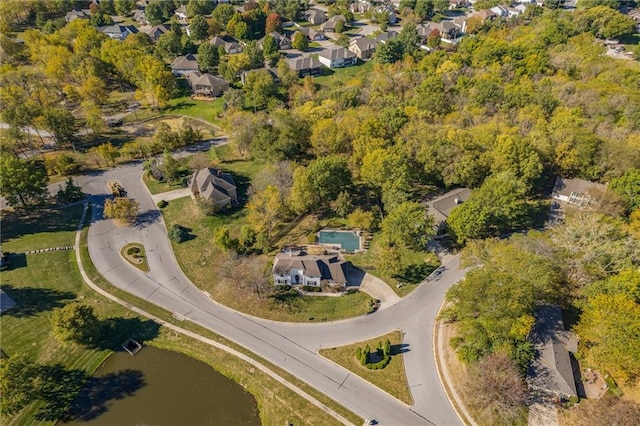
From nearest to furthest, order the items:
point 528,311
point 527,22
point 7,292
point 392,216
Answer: point 528,311, point 7,292, point 392,216, point 527,22

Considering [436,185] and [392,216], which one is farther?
[436,185]

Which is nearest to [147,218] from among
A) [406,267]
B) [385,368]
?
[406,267]

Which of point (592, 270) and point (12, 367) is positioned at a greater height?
point (592, 270)

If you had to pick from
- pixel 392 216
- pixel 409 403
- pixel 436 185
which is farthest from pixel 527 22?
pixel 409 403

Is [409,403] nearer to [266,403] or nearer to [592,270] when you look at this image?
[266,403]

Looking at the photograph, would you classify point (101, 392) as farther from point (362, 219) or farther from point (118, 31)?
point (118, 31)

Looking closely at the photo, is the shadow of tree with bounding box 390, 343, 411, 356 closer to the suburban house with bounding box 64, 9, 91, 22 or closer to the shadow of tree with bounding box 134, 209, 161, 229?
the shadow of tree with bounding box 134, 209, 161, 229

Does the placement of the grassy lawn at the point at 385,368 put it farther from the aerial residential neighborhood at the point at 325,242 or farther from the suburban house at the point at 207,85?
the suburban house at the point at 207,85
